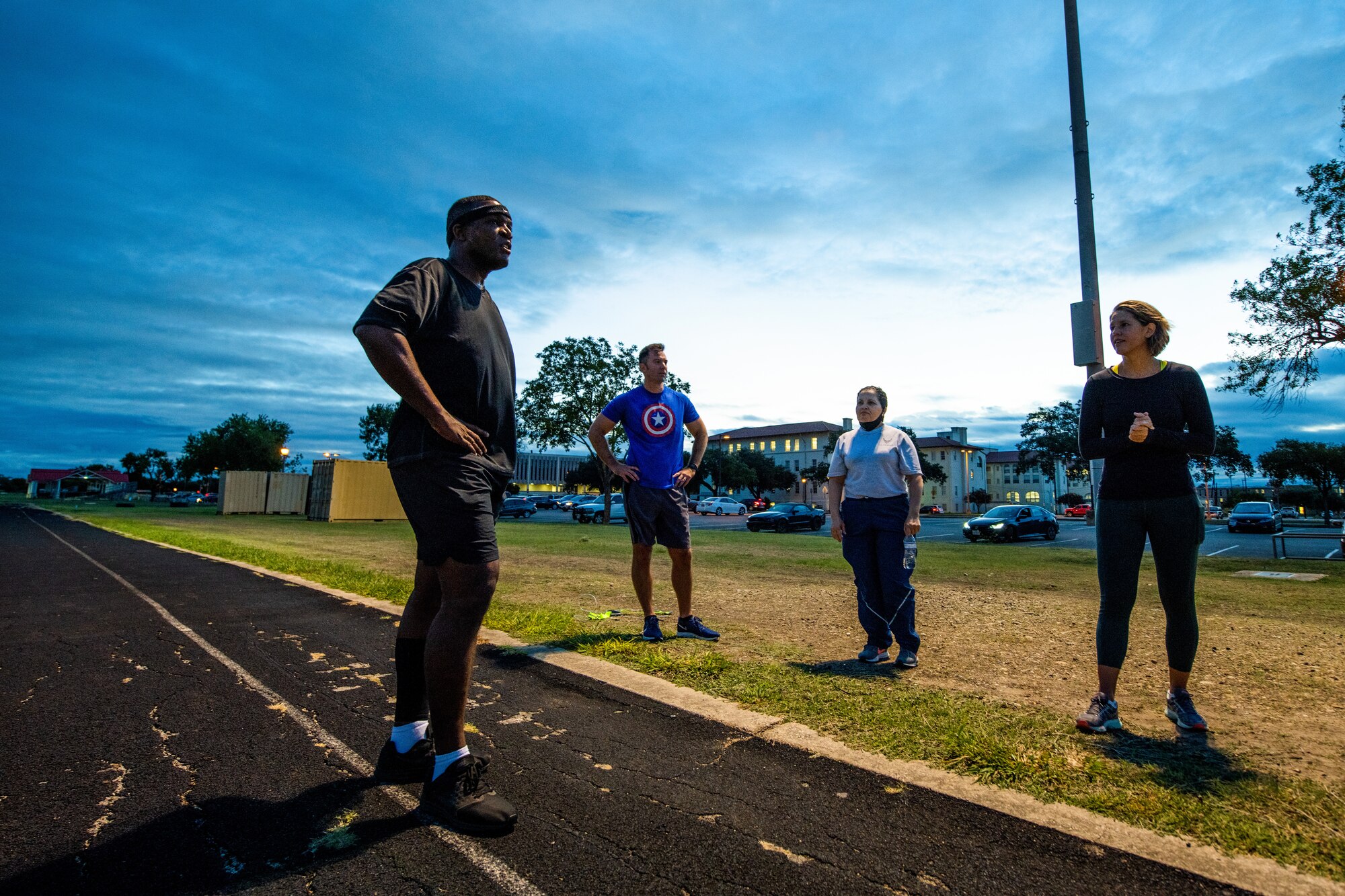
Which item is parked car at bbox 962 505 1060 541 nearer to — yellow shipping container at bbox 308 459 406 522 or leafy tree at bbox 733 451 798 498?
yellow shipping container at bbox 308 459 406 522

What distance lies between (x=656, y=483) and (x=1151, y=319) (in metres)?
2.87

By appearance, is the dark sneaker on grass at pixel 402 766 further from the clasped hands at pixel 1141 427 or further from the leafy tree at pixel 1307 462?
the leafy tree at pixel 1307 462

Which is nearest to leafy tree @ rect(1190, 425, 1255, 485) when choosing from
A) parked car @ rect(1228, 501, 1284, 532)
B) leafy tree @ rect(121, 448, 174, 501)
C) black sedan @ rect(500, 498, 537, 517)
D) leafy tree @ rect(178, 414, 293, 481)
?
parked car @ rect(1228, 501, 1284, 532)

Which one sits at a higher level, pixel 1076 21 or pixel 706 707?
pixel 1076 21

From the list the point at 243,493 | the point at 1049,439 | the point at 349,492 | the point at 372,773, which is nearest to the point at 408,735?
the point at 372,773

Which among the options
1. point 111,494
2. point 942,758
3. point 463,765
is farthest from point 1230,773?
point 111,494

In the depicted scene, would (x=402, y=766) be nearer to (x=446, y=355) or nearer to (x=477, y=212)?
(x=446, y=355)

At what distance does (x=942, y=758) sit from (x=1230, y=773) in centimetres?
94

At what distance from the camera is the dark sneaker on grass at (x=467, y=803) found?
1.92m

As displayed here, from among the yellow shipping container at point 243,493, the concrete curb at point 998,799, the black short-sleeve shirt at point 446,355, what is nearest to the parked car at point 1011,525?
the concrete curb at point 998,799

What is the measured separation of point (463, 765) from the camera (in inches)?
81.3

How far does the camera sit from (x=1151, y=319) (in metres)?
3.09

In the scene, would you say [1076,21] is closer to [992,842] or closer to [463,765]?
[992,842]

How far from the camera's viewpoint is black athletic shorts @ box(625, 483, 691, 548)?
15.0 ft
